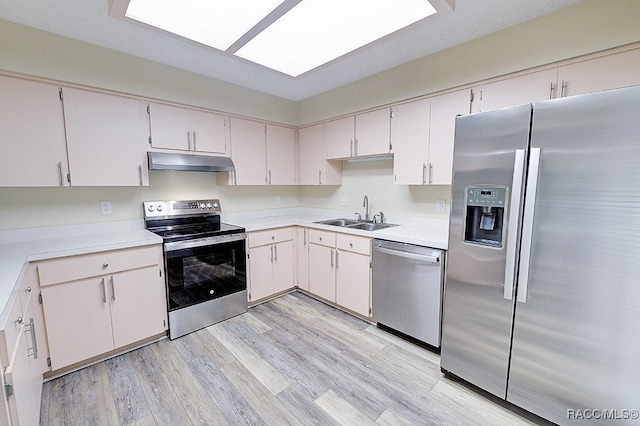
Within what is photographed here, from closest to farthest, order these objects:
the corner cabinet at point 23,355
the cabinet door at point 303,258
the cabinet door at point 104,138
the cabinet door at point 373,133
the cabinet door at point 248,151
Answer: the corner cabinet at point 23,355 < the cabinet door at point 104,138 < the cabinet door at point 373,133 < the cabinet door at point 248,151 < the cabinet door at point 303,258

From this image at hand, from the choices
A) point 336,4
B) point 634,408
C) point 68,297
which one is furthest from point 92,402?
point 634,408

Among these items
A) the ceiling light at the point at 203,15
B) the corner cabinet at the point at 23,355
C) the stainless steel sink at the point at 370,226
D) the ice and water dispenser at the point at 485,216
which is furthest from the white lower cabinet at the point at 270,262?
the ice and water dispenser at the point at 485,216

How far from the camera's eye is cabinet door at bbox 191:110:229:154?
2.83 m

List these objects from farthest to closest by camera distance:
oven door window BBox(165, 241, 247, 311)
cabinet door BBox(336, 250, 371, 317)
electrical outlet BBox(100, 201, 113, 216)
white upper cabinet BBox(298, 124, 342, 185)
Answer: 1. white upper cabinet BBox(298, 124, 342, 185)
2. cabinet door BBox(336, 250, 371, 317)
3. electrical outlet BBox(100, 201, 113, 216)
4. oven door window BBox(165, 241, 247, 311)

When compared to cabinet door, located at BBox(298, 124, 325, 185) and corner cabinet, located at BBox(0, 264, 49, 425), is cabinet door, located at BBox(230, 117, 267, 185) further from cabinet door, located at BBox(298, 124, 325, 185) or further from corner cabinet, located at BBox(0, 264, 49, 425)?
corner cabinet, located at BBox(0, 264, 49, 425)

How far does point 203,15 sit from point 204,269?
2.02 meters

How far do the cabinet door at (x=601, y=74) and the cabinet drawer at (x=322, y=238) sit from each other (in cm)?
215

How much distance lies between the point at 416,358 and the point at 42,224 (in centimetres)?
328

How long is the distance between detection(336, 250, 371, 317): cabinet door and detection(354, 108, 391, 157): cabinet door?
113 cm

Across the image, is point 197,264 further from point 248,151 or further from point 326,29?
point 326,29

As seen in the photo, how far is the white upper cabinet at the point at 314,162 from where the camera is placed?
3478 millimetres

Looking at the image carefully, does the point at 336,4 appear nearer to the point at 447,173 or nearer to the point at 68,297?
the point at 447,173

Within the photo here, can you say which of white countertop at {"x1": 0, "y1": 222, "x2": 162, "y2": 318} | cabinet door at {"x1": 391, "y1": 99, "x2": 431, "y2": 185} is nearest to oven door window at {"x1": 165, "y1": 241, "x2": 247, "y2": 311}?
white countertop at {"x1": 0, "y1": 222, "x2": 162, "y2": 318}

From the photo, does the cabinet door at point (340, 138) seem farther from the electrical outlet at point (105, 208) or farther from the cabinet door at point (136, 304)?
the electrical outlet at point (105, 208)
